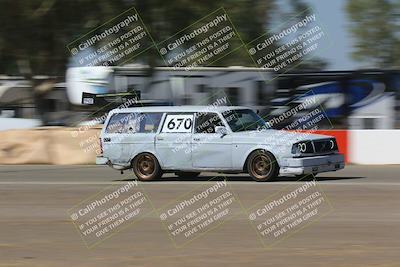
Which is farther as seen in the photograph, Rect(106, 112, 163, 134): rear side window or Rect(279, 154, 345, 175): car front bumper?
Rect(106, 112, 163, 134): rear side window

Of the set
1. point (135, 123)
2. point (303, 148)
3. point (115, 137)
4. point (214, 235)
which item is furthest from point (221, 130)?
point (214, 235)

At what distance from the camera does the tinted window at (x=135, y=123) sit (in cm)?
→ 1627

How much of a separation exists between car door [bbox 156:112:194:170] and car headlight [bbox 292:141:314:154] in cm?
206

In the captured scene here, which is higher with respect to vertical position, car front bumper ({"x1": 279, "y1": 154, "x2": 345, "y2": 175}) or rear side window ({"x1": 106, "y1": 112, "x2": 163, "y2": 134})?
rear side window ({"x1": 106, "y1": 112, "x2": 163, "y2": 134})

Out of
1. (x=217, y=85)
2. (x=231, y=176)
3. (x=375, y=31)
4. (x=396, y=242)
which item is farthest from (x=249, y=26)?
(x=375, y=31)

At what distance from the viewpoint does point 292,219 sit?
1035 centimetres

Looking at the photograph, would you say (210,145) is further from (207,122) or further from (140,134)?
(140,134)

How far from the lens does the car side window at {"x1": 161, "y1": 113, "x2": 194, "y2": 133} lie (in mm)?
15914

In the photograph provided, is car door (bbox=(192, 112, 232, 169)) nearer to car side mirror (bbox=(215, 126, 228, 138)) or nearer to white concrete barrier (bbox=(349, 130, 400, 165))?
car side mirror (bbox=(215, 126, 228, 138))

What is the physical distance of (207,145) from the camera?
15695 millimetres

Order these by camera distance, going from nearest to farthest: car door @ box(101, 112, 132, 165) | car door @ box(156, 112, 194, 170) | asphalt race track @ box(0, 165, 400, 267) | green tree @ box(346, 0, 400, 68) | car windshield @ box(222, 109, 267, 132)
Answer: asphalt race track @ box(0, 165, 400, 267)
car windshield @ box(222, 109, 267, 132)
car door @ box(156, 112, 194, 170)
car door @ box(101, 112, 132, 165)
green tree @ box(346, 0, 400, 68)

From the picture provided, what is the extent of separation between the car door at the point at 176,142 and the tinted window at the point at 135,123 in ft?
0.87

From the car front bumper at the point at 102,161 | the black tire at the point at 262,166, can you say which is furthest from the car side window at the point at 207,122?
the car front bumper at the point at 102,161

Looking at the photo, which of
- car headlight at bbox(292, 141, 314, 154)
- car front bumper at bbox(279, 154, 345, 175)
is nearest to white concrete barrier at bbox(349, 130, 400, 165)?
car front bumper at bbox(279, 154, 345, 175)
